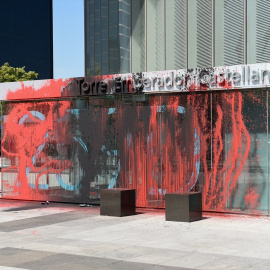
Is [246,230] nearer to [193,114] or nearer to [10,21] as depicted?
[193,114]

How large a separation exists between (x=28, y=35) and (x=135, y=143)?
8907 cm

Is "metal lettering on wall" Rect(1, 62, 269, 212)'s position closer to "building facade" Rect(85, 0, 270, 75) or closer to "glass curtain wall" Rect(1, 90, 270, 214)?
"glass curtain wall" Rect(1, 90, 270, 214)

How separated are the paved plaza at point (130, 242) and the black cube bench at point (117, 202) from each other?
0.36 meters

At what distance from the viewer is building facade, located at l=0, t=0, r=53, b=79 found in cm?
9812

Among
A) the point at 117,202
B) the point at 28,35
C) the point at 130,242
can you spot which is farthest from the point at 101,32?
the point at 130,242

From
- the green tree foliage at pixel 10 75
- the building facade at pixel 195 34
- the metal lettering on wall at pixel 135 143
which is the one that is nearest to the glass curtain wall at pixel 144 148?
the metal lettering on wall at pixel 135 143

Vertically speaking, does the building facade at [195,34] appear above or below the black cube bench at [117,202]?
above

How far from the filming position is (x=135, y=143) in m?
18.8

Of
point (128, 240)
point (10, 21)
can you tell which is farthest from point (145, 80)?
point (10, 21)

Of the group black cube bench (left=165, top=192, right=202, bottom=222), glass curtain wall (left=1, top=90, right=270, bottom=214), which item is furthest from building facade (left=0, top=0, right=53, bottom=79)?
black cube bench (left=165, top=192, right=202, bottom=222)

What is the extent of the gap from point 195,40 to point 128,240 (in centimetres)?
1017

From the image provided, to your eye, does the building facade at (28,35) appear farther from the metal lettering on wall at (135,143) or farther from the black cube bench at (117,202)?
the black cube bench at (117,202)

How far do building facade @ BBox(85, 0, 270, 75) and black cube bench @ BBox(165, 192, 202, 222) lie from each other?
19.7 feet

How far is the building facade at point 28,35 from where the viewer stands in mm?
98125
